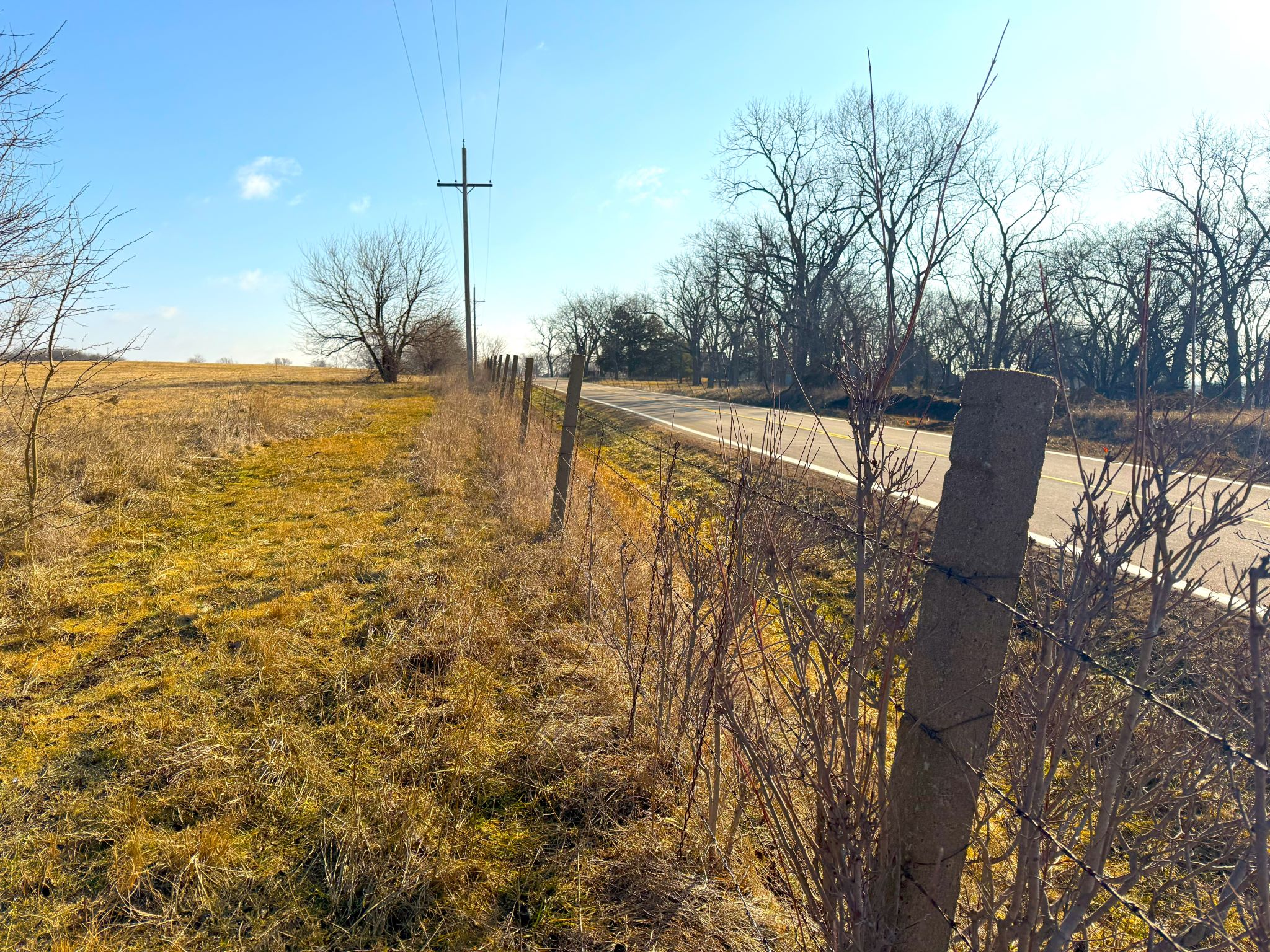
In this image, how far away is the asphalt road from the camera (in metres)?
2.42

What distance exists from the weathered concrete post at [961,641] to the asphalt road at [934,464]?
123mm

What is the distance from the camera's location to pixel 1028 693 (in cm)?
137

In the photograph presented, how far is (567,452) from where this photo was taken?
18.1ft

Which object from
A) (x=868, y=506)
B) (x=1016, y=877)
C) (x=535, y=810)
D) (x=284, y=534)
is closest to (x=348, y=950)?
(x=535, y=810)

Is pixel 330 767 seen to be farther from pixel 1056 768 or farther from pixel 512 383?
pixel 512 383

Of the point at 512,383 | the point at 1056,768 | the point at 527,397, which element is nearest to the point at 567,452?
the point at 527,397

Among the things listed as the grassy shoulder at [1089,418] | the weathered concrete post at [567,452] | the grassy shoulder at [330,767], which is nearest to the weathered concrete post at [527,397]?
the grassy shoulder at [1089,418]

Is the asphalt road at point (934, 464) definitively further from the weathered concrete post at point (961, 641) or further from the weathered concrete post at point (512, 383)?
the weathered concrete post at point (512, 383)

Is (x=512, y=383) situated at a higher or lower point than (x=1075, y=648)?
higher

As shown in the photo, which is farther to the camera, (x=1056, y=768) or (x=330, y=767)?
(x=330, y=767)

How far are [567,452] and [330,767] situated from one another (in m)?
3.21

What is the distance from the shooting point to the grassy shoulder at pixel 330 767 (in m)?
2.02

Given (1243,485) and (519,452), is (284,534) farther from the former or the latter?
(1243,485)

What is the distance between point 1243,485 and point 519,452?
7.19 metres
